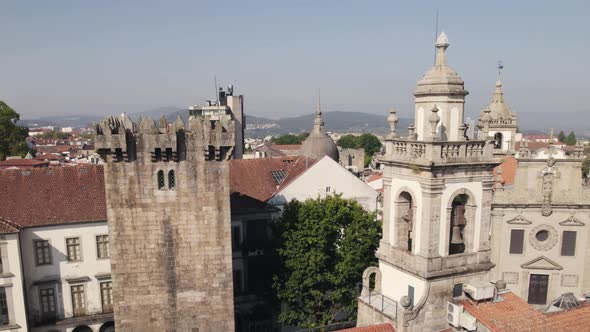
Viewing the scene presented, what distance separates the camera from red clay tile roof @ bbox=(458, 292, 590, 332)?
15.6 meters

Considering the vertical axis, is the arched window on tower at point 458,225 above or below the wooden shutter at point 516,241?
above

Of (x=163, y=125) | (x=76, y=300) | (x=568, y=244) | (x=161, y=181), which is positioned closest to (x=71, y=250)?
(x=76, y=300)

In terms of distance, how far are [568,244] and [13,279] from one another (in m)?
33.6

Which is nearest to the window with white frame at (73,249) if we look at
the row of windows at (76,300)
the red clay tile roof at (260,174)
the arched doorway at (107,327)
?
the row of windows at (76,300)

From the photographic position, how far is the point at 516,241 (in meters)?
29.5

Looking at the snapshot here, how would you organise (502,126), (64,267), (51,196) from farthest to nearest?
(502,126) → (51,196) → (64,267)

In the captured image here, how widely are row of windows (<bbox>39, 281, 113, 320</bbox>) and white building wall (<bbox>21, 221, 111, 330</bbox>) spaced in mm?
187

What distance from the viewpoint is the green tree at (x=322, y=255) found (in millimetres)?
25344

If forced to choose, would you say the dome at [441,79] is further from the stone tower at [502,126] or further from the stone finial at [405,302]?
the stone tower at [502,126]

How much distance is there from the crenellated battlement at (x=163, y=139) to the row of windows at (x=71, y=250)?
10543 millimetres

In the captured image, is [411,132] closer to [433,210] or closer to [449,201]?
[449,201]

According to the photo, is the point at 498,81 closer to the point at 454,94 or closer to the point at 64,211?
the point at 454,94

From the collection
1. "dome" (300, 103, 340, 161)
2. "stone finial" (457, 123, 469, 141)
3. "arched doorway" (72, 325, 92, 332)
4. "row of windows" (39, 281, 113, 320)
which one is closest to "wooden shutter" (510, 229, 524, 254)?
"stone finial" (457, 123, 469, 141)

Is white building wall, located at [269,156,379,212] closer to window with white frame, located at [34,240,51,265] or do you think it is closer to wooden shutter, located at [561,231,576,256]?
wooden shutter, located at [561,231,576,256]
